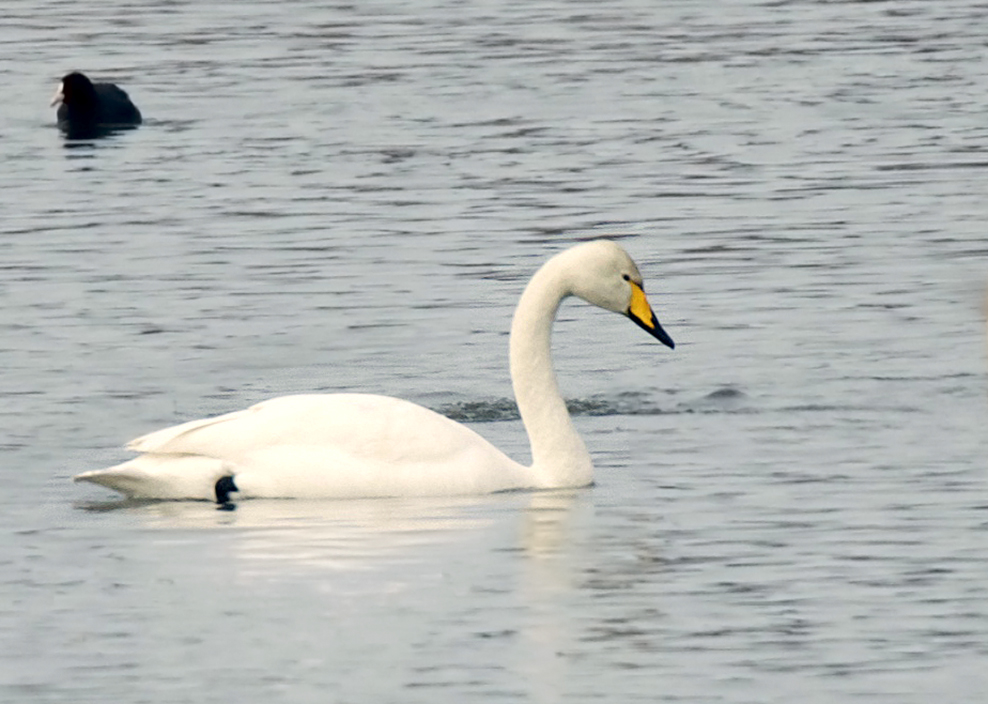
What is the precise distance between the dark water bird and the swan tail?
15.0 metres

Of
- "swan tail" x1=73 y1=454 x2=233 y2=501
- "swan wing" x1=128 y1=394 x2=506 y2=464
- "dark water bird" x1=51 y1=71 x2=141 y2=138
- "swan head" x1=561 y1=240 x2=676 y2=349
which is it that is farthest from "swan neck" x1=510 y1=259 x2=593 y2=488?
"dark water bird" x1=51 y1=71 x2=141 y2=138

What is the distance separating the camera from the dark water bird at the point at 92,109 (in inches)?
1059

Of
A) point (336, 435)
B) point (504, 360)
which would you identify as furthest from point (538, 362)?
point (504, 360)

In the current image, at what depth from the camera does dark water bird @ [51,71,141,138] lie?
1059 inches

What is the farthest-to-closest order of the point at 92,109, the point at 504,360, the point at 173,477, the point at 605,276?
1. the point at 92,109
2. the point at 504,360
3. the point at 605,276
4. the point at 173,477

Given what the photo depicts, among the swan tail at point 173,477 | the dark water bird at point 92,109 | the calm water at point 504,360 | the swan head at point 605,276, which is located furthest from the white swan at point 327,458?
the dark water bird at point 92,109

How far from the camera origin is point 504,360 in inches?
602

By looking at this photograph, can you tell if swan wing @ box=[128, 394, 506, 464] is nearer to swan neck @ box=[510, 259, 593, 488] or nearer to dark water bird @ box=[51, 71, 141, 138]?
swan neck @ box=[510, 259, 593, 488]

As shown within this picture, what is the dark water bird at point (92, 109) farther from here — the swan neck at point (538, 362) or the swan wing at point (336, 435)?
the swan wing at point (336, 435)

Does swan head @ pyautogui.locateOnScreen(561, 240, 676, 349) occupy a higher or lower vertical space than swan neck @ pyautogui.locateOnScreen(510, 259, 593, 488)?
higher

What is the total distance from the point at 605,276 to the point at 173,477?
221 centimetres

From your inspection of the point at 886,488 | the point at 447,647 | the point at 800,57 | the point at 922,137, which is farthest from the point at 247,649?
the point at 800,57

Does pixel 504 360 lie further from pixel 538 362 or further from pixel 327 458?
pixel 327 458

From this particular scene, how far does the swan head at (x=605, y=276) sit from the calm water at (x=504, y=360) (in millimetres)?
775
